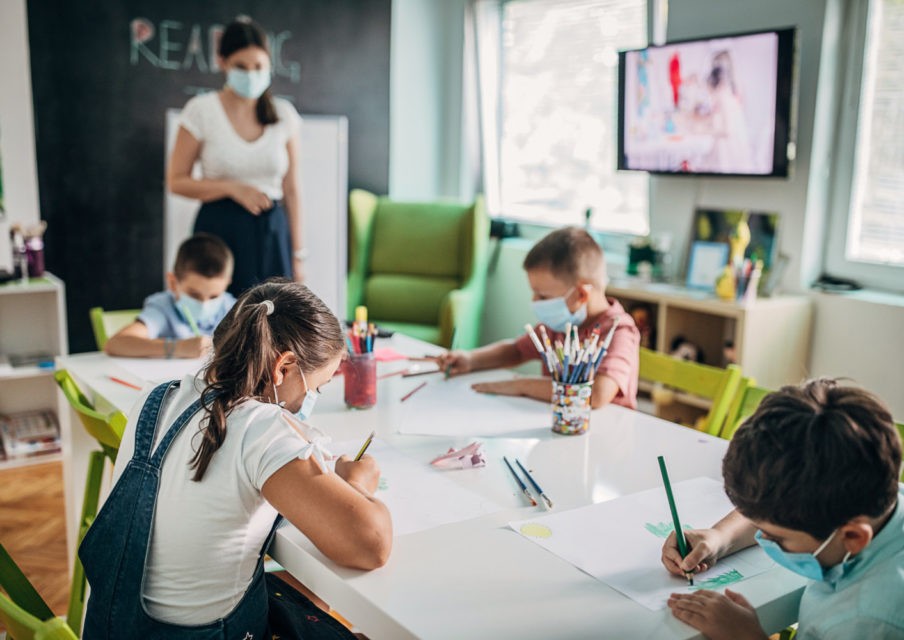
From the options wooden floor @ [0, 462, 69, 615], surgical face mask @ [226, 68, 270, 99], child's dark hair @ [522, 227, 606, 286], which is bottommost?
wooden floor @ [0, 462, 69, 615]

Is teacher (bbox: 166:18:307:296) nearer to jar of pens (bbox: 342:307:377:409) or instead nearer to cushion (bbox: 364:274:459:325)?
cushion (bbox: 364:274:459:325)

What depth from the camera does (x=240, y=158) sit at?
130 inches

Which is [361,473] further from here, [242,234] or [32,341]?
[32,341]

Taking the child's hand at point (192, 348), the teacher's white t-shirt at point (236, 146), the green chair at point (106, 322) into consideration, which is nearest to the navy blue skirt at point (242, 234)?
the teacher's white t-shirt at point (236, 146)

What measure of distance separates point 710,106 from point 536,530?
2.58 metres

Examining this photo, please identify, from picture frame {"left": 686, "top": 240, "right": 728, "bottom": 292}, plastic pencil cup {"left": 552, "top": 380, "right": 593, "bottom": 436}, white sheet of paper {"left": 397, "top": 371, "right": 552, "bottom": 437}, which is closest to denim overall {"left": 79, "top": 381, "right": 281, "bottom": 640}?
white sheet of paper {"left": 397, "top": 371, "right": 552, "bottom": 437}

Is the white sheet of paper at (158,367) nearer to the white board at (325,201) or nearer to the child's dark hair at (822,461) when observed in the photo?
the child's dark hair at (822,461)

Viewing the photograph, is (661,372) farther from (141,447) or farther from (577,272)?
(141,447)

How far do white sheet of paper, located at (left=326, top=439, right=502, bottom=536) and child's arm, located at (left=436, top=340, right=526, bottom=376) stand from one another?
23.7 inches

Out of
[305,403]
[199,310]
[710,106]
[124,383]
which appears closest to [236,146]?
[199,310]

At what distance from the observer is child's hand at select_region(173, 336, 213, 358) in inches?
88.2

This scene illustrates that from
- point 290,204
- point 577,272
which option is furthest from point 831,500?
point 290,204

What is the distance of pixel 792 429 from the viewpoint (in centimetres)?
103

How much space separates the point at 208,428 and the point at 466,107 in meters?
4.01
